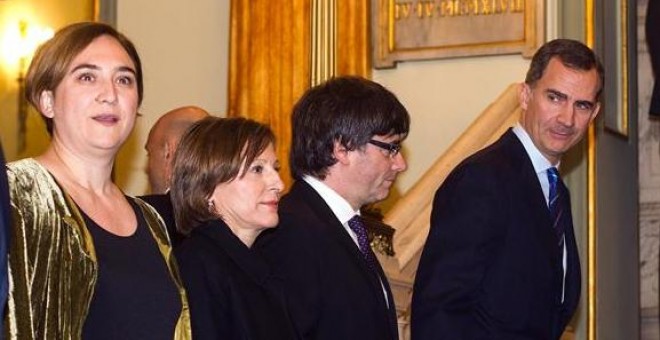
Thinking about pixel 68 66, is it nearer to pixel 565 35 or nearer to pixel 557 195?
pixel 557 195

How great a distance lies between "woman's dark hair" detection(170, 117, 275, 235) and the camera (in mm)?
3799

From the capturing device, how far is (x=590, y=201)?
8039mm

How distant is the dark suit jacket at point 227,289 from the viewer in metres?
3.60

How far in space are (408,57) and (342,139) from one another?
4.88m

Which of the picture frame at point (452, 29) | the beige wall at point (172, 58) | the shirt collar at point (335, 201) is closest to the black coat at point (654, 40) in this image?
the picture frame at point (452, 29)

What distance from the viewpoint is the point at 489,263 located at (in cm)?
449

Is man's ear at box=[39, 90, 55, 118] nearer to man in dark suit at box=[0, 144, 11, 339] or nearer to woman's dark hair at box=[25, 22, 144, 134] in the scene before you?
woman's dark hair at box=[25, 22, 144, 134]

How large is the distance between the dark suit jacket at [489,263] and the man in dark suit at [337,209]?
171mm

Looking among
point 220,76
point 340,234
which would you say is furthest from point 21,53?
point 340,234

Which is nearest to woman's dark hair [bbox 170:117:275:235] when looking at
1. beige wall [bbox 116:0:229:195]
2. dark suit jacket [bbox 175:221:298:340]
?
dark suit jacket [bbox 175:221:298:340]

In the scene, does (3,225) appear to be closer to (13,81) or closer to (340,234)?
(340,234)

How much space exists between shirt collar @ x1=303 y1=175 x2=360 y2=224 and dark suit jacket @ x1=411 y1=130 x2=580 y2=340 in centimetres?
31

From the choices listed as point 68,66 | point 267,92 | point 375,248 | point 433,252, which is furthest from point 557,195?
point 267,92

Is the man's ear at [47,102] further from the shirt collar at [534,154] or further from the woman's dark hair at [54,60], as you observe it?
the shirt collar at [534,154]
